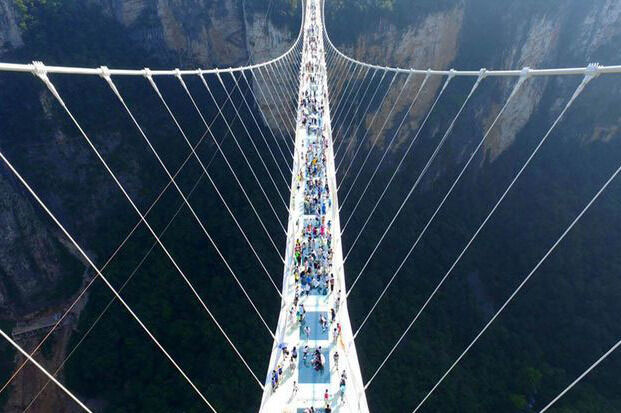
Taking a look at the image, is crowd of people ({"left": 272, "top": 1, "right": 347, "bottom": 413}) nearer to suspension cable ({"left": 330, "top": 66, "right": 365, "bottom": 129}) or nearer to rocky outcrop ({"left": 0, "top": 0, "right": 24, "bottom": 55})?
suspension cable ({"left": 330, "top": 66, "right": 365, "bottom": 129})

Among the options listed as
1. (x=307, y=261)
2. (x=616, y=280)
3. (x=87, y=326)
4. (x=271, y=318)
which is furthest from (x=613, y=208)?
(x=87, y=326)

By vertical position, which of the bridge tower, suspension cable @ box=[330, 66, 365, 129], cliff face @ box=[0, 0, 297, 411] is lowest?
the bridge tower

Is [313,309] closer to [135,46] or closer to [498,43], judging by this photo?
[135,46]

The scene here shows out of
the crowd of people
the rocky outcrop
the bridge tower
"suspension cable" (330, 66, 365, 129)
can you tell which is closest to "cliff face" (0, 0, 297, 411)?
the rocky outcrop

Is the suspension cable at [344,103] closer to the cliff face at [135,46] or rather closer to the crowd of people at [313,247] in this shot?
the cliff face at [135,46]

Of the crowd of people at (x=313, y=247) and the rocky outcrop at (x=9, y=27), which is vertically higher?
the rocky outcrop at (x=9, y=27)

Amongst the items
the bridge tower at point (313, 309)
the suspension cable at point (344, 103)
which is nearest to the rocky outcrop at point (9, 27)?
the suspension cable at point (344, 103)

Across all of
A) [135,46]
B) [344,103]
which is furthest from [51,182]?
[344,103]

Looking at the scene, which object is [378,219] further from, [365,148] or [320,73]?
[320,73]
